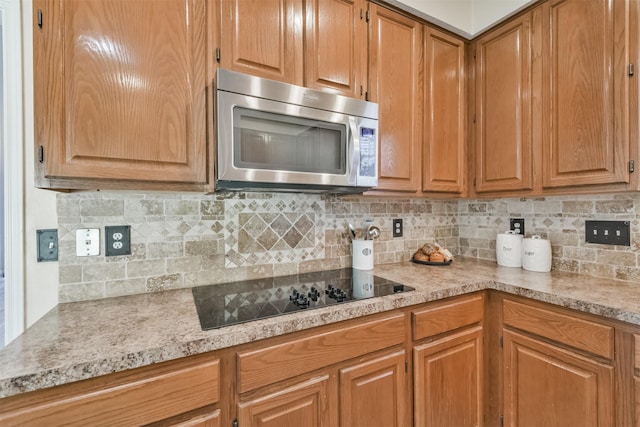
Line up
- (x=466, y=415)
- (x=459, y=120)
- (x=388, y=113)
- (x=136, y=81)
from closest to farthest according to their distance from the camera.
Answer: (x=136, y=81) < (x=466, y=415) < (x=388, y=113) < (x=459, y=120)

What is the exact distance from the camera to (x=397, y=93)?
1623 millimetres

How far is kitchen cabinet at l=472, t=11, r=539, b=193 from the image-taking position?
Answer: 64.3 inches

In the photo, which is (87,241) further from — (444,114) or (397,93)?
(444,114)

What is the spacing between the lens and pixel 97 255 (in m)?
1.22

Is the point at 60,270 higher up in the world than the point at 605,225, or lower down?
lower down

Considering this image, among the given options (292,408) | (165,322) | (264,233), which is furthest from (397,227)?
(165,322)

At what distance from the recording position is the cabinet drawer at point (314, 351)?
37.0 inches

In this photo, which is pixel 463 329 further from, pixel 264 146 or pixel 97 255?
pixel 97 255

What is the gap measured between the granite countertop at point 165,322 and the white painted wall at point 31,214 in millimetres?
82

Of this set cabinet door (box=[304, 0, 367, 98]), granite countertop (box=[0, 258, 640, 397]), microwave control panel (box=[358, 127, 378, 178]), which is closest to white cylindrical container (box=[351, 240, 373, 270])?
granite countertop (box=[0, 258, 640, 397])

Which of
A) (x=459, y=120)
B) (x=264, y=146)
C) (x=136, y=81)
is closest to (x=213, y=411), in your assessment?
(x=264, y=146)

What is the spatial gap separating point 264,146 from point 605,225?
1.78 m

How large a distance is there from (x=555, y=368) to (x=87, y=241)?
2.01 m

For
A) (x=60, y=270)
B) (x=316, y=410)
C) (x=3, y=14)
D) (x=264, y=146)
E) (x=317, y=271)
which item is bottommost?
(x=316, y=410)
